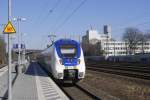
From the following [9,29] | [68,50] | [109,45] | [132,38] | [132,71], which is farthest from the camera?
[109,45]

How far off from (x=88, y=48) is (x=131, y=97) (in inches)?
4991

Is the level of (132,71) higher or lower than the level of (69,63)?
lower

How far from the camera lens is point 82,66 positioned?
2366 centimetres

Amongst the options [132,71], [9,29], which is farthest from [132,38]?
[9,29]

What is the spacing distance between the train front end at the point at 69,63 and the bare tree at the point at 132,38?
9180cm

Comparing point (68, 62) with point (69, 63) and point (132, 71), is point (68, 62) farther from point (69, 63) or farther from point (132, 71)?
point (132, 71)

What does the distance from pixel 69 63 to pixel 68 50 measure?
1.05m

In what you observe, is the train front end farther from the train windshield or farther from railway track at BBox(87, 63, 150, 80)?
railway track at BBox(87, 63, 150, 80)

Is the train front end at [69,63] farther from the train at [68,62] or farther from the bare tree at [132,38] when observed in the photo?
the bare tree at [132,38]

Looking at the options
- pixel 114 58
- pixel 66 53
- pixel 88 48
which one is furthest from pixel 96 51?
pixel 66 53

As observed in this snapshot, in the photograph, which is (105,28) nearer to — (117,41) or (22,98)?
(117,41)

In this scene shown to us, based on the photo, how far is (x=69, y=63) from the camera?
23.3m

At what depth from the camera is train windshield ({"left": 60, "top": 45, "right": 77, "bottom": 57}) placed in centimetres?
2378

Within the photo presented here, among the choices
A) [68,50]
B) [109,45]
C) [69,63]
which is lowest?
[69,63]
